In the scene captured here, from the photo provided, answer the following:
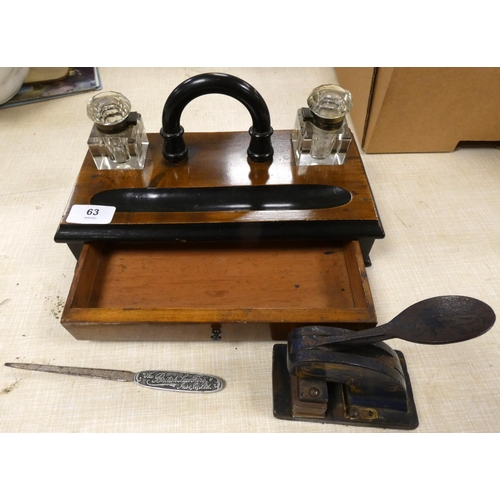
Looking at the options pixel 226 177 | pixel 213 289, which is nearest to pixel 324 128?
pixel 226 177

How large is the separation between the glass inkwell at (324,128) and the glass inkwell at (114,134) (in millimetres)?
286

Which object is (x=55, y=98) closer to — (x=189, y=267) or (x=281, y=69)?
(x=281, y=69)

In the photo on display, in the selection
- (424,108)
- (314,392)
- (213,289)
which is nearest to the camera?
(314,392)

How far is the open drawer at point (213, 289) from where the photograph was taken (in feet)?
1.85

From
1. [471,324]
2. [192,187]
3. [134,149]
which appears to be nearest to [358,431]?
[471,324]

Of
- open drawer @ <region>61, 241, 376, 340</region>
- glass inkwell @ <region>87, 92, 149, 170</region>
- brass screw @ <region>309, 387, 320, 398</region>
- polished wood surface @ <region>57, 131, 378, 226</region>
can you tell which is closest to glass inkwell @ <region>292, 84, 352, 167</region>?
polished wood surface @ <region>57, 131, 378, 226</region>

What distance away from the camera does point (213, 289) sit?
0.68 meters

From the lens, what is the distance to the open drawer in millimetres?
564

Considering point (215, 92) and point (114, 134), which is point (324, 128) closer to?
point (215, 92)

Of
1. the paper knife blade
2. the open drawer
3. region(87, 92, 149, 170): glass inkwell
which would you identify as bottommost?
the paper knife blade

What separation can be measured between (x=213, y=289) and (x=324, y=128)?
328 millimetres

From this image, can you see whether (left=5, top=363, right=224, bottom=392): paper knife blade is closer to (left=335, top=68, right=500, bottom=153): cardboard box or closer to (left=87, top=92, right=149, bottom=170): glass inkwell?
(left=87, top=92, right=149, bottom=170): glass inkwell

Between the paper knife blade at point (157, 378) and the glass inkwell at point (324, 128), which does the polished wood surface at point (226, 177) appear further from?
the paper knife blade at point (157, 378)

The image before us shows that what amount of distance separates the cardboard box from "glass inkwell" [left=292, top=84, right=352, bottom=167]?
0.24 metres
